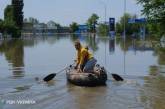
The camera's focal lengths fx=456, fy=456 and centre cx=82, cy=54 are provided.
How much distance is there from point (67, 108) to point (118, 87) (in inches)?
222

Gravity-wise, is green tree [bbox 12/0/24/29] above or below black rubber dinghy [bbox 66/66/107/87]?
above

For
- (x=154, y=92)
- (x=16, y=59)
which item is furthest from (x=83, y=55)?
(x=16, y=59)

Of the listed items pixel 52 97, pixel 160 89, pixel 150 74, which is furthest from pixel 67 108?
pixel 150 74

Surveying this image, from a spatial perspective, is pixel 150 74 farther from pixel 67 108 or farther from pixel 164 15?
pixel 67 108

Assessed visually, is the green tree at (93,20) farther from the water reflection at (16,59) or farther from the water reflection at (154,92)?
the water reflection at (154,92)

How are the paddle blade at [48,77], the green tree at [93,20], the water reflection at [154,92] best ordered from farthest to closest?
1. the green tree at [93,20]
2. the paddle blade at [48,77]
3. the water reflection at [154,92]

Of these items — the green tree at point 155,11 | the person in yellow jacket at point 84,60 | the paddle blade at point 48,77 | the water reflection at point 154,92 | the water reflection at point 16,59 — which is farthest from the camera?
the green tree at point 155,11

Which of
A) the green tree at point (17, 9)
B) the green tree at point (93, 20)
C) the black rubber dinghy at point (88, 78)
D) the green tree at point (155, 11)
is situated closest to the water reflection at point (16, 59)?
the black rubber dinghy at point (88, 78)

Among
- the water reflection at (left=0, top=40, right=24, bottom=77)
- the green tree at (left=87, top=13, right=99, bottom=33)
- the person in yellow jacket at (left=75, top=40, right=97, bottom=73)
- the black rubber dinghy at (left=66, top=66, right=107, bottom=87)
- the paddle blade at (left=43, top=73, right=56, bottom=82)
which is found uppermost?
the green tree at (left=87, top=13, right=99, bottom=33)

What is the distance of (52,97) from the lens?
54.4ft

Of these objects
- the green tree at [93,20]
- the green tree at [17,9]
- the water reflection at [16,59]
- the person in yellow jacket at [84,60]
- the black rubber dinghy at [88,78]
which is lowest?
the water reflection at [16,59]

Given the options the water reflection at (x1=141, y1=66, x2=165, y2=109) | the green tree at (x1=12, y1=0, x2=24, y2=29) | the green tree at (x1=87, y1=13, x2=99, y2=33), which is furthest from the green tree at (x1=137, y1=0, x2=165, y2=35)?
the green tree at (x1=87, y1=13, x2=99, y2=33)

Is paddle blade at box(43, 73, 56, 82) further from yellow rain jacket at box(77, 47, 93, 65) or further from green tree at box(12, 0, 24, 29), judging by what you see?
green tree at box(12, 0, 24, 29)

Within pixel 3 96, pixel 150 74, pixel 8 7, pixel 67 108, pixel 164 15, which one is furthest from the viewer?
pixel 8 7
